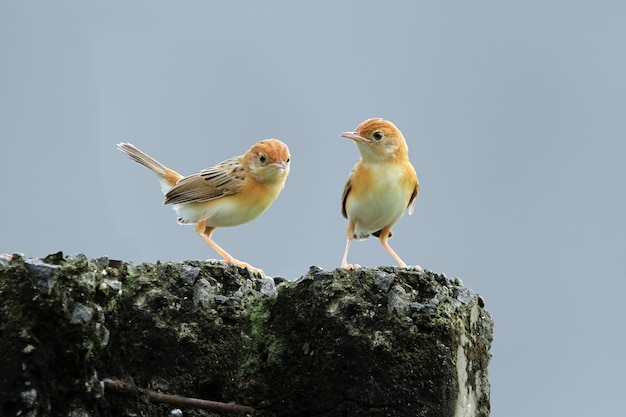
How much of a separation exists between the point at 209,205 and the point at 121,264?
3.73 m

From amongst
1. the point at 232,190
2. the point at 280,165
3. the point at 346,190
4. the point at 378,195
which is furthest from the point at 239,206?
the point at 378,195

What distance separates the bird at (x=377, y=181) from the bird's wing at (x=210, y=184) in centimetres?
93

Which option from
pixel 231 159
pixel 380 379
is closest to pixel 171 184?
pixel 231 159

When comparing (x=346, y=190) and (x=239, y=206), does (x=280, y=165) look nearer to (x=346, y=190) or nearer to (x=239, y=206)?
(x=239, y=206)

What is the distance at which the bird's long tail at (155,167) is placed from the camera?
9.47 metres

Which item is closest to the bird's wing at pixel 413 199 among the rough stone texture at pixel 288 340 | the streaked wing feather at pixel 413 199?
the streaked wing feather at pixel 413 199

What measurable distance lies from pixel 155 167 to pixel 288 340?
18.1 ft

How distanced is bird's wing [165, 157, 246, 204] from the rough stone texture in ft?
11.2

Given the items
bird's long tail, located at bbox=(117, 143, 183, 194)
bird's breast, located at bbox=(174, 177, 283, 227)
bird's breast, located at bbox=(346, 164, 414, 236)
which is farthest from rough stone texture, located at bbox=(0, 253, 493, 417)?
bird's long tail, located at bbox=(117, 143, 183, 194)

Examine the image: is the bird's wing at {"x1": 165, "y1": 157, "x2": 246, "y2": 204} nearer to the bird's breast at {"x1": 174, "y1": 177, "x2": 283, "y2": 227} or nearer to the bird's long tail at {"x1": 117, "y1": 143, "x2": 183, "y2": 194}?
the bird's breast at {"x1": 174, "y1": 177, "x2": 283, "y2": 227}

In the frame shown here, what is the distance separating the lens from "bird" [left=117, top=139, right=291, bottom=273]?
7930mm

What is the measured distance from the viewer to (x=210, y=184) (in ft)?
27.0

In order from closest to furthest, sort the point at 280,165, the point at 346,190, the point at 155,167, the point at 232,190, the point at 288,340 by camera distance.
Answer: the point at 288,340 < the point at 280,165 < the point at 232,190 < the point at 346,190 < the point at 155,167

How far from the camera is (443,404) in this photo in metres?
4.34
